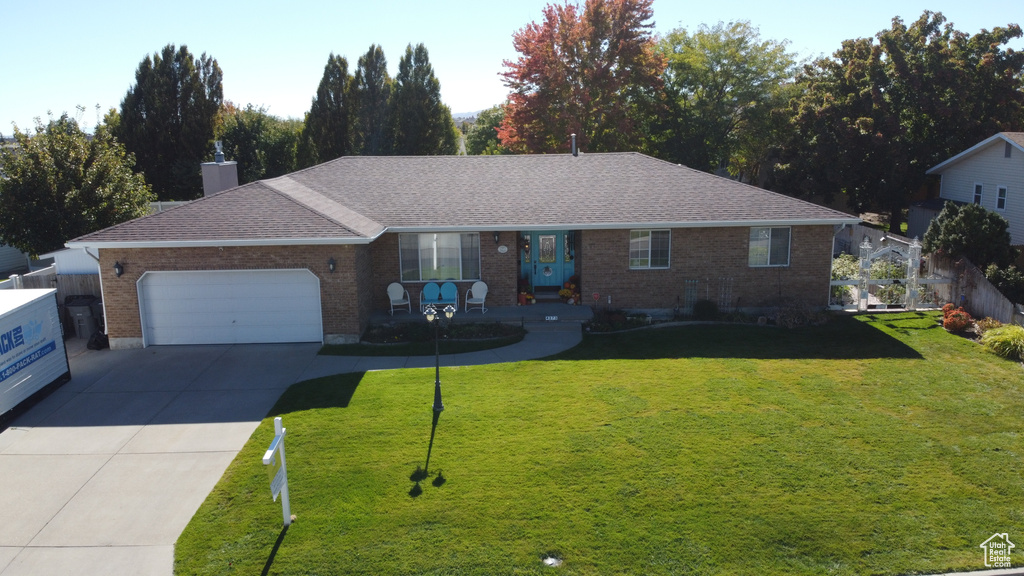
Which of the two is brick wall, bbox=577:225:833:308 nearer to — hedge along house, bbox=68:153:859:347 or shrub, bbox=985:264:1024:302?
hedge along house, bbox=68:153:859:347

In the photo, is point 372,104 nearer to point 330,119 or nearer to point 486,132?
point 330,119

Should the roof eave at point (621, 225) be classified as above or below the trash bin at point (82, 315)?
above

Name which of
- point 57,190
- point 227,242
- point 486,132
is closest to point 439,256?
point 227,242

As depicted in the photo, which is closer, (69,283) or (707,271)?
(69,283)

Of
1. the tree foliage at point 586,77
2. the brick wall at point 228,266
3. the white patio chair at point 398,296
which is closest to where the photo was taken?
the brick wall at point 228,266

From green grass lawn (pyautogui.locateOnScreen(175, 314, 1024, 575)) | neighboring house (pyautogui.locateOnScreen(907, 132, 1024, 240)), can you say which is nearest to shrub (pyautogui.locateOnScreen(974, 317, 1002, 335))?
green grass lawn (pyautogui.locateOnScreen(175, 314, 1024, 575))

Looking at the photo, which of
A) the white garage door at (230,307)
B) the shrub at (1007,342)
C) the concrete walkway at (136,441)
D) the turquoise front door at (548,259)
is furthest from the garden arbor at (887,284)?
the white garage door at (230,307)

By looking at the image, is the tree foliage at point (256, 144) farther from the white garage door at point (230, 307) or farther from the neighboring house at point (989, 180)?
the neighboring house at point (989, 180)
